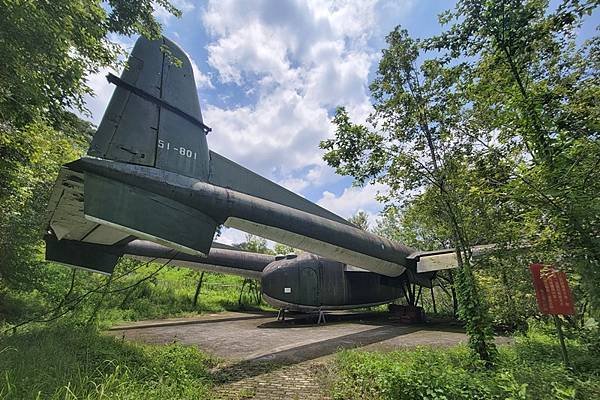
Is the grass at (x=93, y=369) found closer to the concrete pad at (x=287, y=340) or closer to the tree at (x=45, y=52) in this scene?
the concrete pad at (x=287, y=340)

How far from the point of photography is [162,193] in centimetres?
683

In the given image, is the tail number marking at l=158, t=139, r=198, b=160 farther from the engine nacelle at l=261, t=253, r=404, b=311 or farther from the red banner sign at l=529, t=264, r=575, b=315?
the engine nacelle at l=261, t=253, r=404, b=311

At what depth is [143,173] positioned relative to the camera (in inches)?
261

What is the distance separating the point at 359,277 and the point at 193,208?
1077cm

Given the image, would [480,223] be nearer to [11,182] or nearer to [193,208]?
[193,208]

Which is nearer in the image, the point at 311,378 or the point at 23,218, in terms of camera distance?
the point at 311,378

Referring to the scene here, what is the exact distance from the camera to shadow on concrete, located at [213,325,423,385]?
591cm

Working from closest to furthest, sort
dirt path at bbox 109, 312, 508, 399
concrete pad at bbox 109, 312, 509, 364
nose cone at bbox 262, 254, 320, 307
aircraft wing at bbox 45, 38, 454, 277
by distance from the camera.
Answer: dirt path at bbox 109, 312, 508, 399 < aircraft wing at bbox 45, 38, 454, 277 < concrete pad at bbox 109, 312, 509, 364 < nose cone at bbox 262, 254, 320, 307

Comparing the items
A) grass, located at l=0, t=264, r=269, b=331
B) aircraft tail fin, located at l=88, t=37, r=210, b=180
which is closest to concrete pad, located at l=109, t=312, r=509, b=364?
grass, located at l=0, t=264, r=269, b=331

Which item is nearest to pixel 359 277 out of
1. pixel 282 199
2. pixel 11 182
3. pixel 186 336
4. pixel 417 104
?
pixel 282 199

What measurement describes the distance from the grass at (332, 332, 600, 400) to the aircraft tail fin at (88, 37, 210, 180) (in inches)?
225

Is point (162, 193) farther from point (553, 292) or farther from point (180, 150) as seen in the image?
point (553, 292)

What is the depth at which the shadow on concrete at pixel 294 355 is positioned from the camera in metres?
5.91

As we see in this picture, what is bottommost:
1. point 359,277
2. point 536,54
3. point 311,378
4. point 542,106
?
point 311,378
